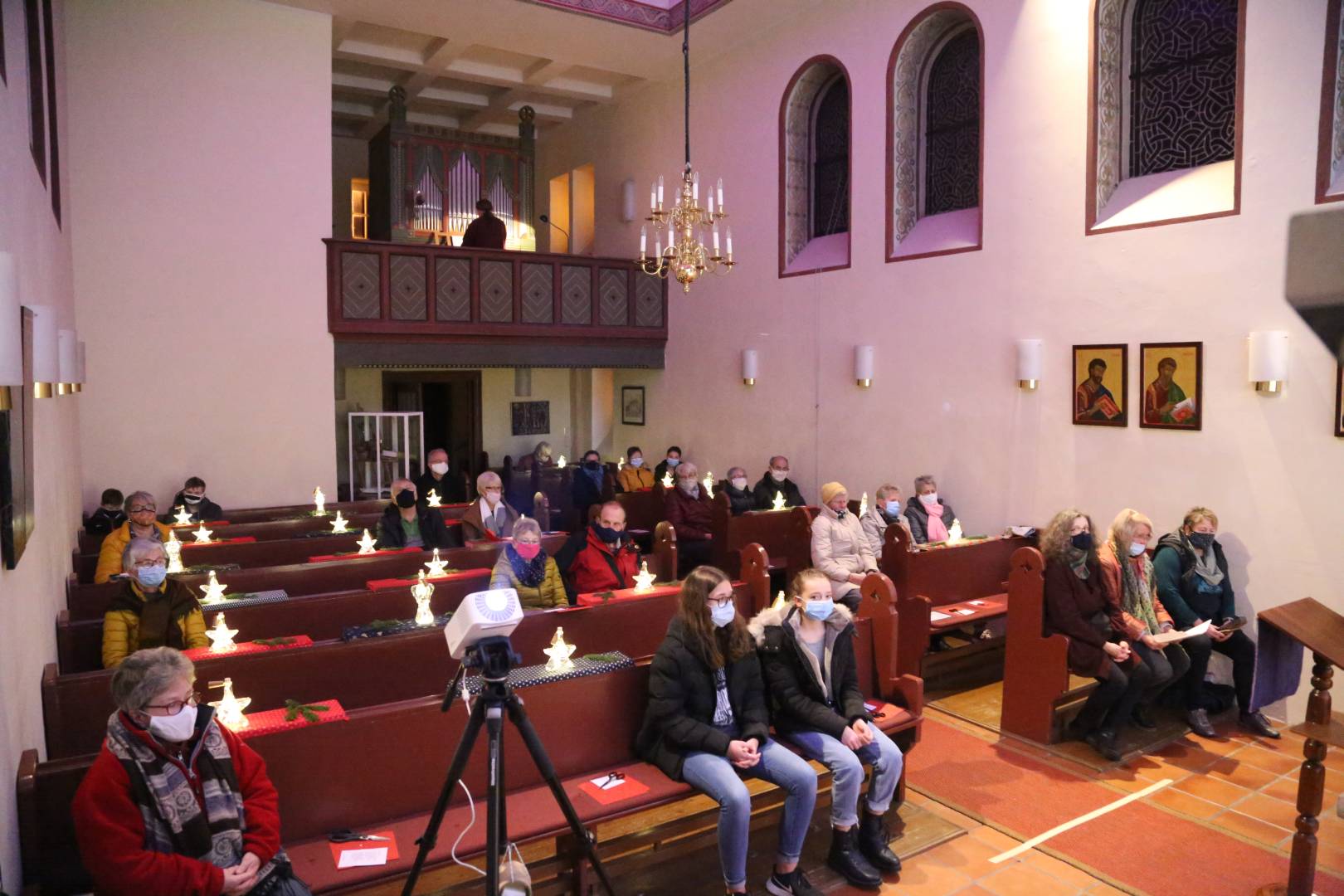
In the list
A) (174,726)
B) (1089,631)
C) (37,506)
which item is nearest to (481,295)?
(37,506)

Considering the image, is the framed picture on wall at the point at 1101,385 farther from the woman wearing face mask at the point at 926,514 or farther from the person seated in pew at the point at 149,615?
the person seated in pew at the point at 149,615

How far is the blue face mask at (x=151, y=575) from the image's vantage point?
4316 mm

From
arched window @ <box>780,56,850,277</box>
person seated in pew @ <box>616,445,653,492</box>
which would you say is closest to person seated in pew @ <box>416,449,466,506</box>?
person seated in pew @ <box>616,445,653,492</box>

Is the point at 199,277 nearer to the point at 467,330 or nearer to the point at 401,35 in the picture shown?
the point at 467,330

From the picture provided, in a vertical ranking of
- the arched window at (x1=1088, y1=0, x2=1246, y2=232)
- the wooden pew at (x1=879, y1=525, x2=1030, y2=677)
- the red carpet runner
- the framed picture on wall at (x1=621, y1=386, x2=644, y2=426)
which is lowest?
the red carpet runner

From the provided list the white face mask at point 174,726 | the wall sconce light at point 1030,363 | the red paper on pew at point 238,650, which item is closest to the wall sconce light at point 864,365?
the wall sconce light at point 1030,363

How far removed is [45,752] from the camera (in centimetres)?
374

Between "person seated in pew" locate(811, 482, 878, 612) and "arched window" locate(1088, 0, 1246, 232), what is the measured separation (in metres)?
2.95

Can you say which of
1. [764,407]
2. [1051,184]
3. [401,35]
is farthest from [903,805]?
[401,35]

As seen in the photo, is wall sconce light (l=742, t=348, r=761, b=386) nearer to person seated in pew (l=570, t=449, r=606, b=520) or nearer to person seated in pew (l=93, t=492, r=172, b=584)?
person seated in pew (l=570, t=449, r=606, b=520)

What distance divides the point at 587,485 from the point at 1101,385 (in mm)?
5570

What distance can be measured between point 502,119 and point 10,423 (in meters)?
12.5

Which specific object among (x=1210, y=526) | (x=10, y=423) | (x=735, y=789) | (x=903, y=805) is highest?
(x=10, y=423)

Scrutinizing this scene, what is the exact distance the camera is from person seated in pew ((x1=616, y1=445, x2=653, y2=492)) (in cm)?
1129
